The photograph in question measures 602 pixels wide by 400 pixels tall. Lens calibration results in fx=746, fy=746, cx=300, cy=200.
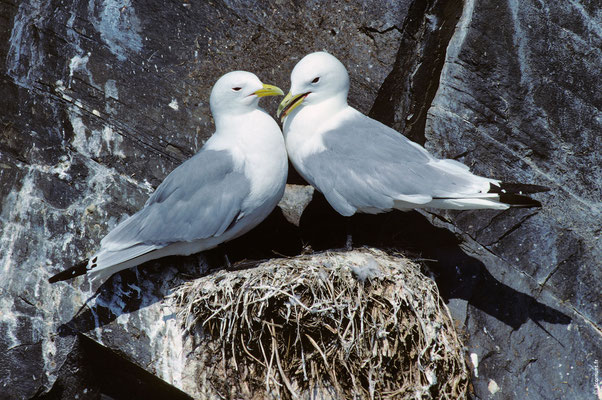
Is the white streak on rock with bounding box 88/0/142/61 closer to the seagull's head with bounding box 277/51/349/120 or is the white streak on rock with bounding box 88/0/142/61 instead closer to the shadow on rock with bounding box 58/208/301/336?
the seagull's head with bounding box 277/51/349/120

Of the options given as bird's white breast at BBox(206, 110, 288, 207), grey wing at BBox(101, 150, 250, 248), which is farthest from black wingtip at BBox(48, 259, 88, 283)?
bird's white breast at BBox(206, 110, 288, 207)

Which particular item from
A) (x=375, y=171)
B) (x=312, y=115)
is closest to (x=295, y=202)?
(x=312, y=115)

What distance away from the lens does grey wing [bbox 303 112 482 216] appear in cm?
384

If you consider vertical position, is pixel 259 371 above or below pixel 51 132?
below

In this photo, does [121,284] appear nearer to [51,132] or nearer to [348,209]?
[51,132]

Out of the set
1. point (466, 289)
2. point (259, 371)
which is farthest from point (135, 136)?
point (466, 289)

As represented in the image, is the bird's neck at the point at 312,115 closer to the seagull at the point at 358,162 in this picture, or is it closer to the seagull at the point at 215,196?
the seagull at the point at 358,162

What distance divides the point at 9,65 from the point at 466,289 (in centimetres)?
294

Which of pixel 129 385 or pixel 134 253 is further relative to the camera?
pixel 129 385

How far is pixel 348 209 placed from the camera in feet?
13.1

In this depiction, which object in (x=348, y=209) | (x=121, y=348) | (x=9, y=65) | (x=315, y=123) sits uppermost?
(x=9, y=65)

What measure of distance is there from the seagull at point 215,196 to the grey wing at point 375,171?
0.84 feet

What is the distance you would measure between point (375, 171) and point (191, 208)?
3.25 feet

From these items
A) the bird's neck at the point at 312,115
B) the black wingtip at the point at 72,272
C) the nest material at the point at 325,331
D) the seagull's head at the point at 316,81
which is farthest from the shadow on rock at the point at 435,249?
the black wingtip at the point at 72,272
